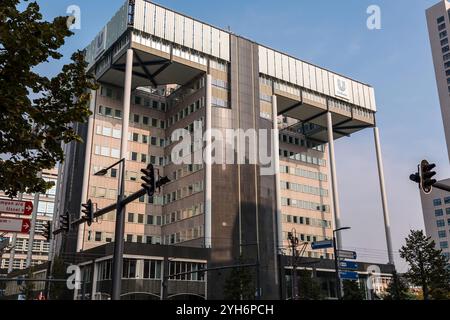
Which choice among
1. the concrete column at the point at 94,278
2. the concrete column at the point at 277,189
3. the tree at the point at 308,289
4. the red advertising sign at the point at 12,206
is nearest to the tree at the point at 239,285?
the tree at the point at 308,289

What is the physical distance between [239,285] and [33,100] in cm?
4926

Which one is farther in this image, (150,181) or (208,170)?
(208,170)

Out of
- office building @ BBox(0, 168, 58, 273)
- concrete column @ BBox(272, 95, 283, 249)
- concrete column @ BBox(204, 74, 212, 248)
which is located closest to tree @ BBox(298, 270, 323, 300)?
concrete column @ BBox(272, 95, 283, 249)

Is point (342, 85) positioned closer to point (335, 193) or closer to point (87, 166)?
point (335, 193)

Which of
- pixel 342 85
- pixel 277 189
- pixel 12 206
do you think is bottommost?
pixel 12 206

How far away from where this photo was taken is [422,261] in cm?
4988

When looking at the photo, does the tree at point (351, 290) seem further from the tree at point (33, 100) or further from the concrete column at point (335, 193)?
the tree at point (33, 100)

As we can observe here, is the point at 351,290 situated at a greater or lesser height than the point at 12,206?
lesser

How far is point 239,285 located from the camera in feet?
188

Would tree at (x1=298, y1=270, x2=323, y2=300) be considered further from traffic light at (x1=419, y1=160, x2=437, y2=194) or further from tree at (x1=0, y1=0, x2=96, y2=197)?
tree at (x1=0, y1=0, x2=96, y2=197)

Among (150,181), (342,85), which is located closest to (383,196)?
(342,85)

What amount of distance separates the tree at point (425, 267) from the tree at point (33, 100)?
45114 mm

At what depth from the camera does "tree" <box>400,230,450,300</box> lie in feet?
158
